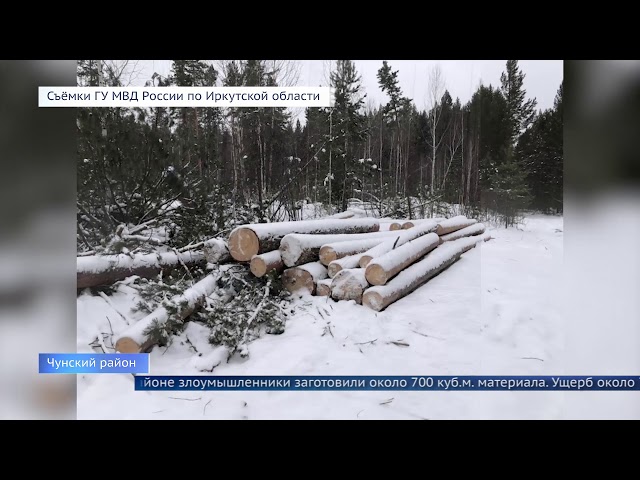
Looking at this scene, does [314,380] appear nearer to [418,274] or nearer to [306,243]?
[306,243]

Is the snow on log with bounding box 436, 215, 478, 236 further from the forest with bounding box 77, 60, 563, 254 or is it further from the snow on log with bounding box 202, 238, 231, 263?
the snow on log with bounding box 202, 238, 231, 263

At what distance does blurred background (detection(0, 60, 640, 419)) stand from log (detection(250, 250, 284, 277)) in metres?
1.41

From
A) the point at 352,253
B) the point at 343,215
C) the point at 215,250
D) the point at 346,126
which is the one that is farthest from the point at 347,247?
the point at 215,250

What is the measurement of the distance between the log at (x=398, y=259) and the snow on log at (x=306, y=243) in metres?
0.22

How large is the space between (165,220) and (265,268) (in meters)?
0.97

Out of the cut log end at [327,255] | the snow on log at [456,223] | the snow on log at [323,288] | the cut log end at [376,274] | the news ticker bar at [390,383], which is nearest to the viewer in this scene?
the news ticker bar at [390,383]

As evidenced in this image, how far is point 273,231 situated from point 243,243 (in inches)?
11.9

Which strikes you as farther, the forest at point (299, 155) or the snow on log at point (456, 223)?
the snow on log at point (456, 223)

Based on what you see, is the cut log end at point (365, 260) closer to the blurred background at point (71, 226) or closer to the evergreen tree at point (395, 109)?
the evergreen tree at point (395, 109)

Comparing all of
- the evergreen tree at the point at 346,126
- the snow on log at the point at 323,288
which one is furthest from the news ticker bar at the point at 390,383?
the evergreen tree at the point at 346,126

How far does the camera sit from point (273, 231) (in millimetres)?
3043

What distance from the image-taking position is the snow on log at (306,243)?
3098mm

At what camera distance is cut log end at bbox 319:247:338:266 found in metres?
3.20

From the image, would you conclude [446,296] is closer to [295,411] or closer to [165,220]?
[295,411]
